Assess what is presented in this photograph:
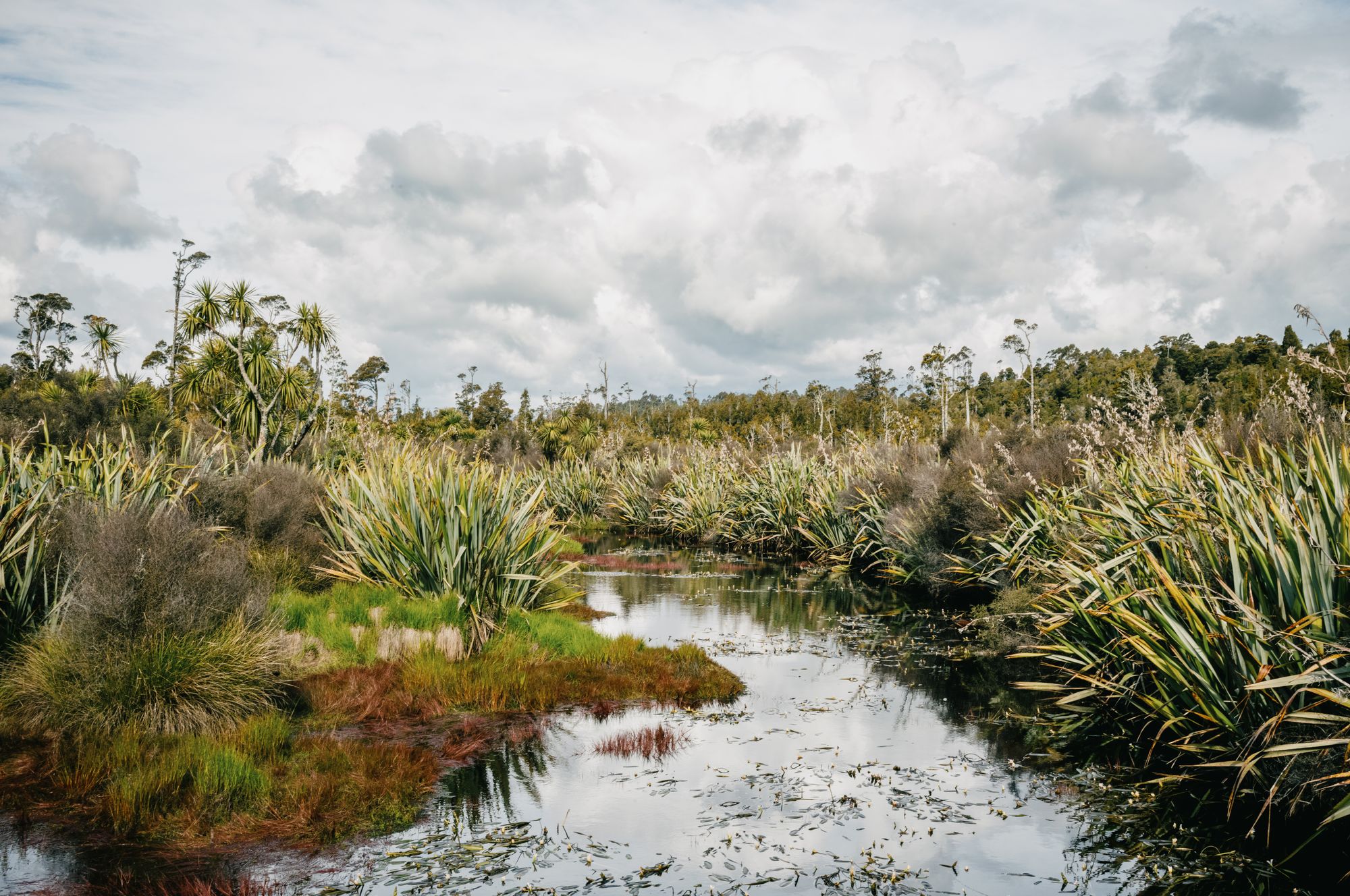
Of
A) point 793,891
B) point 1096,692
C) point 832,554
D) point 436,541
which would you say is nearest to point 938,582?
point 832,554

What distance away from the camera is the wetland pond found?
564 cm

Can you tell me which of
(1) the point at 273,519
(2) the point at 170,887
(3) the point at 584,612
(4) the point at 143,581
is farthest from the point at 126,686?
(3) the point at 584,612

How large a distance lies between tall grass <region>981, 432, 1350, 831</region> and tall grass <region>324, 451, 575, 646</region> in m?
6.74

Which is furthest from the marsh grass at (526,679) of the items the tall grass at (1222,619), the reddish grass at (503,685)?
the tall grass at (1222,619)

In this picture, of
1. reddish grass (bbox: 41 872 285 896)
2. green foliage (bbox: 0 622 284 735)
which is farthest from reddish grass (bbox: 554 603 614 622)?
reddish grass (bbox: 41 872 285 896)

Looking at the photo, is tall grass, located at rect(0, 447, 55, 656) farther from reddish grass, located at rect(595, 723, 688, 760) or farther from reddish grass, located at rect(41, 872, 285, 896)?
reddish grass, located at rect(595, 723, 688, 760)

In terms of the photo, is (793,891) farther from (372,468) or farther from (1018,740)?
(372,468)

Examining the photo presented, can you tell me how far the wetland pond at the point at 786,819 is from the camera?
5.64m

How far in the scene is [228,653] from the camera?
8023mm

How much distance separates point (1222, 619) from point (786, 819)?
11.3 feet

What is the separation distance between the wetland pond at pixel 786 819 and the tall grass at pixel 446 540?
2.79m

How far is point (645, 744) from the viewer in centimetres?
857

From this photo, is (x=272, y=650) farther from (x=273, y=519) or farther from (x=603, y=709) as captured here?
(x=273, y=519)

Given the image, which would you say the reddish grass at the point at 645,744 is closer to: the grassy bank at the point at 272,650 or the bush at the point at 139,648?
the grassy bank at the point at 272,650
